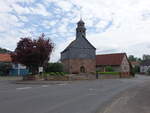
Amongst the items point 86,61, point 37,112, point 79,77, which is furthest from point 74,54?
point 37,112

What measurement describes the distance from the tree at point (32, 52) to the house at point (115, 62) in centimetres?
3893

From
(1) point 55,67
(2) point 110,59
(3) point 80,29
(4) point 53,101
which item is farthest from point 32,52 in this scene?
(2) point 110,59

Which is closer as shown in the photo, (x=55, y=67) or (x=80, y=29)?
(x=55, y=67)

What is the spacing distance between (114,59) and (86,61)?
15415mm

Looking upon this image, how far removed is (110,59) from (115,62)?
3.06m

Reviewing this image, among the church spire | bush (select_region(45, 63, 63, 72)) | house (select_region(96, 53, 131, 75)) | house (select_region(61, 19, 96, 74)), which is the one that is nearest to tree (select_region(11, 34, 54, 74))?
bush (select_region(45, 63, 63, 72))

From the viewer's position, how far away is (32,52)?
111 feet

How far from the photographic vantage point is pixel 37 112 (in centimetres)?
891

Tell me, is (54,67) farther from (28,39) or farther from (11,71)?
(11,71)

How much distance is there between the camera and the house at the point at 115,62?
74.1 metres

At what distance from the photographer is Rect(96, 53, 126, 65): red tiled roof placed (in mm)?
74969

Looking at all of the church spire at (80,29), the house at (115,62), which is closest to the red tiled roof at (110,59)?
the house at (115,62)

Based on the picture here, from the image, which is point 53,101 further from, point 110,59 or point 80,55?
point 110,59

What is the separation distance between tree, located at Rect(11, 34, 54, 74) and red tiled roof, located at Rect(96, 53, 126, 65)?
4257cm
